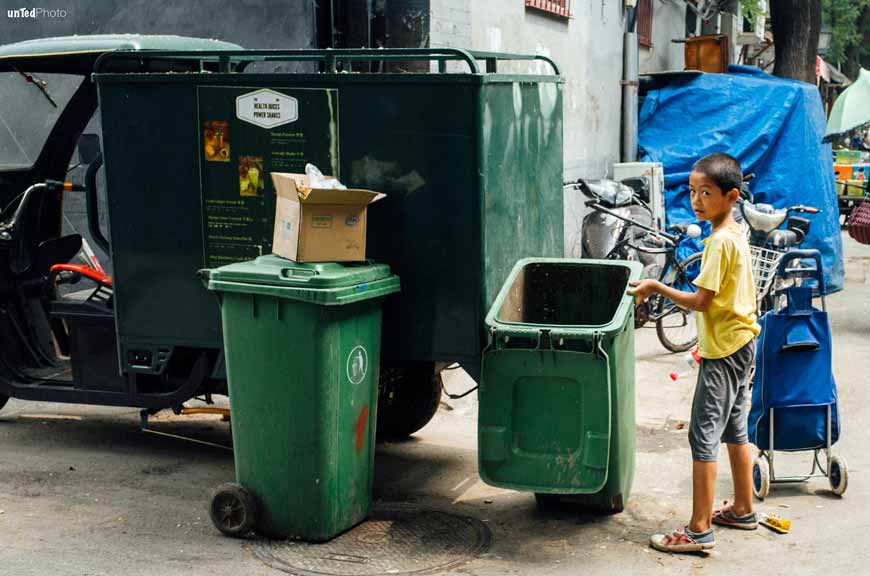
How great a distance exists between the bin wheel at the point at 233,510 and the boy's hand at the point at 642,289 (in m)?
1.87

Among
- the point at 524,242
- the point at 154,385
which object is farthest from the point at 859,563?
the point at 154,385

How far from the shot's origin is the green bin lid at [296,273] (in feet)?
15.3

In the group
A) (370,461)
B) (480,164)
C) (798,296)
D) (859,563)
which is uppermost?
(480,164)

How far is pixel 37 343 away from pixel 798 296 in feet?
14.3

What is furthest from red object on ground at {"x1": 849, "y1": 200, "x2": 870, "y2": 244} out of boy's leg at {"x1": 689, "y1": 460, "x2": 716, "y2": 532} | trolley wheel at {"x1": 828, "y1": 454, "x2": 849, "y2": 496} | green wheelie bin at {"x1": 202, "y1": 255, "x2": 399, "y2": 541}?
green wheelie bin at {"x1": 202, "y1": 255, "x2": 399, "y2": 541}

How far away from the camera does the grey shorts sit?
484 cm

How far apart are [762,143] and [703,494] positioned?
888 centimetres

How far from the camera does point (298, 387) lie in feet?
15.5

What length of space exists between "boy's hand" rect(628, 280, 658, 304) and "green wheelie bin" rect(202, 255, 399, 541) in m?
1.05

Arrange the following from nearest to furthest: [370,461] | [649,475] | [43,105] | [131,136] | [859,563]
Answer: [859,563]
[370,461]
[131,136]
[649,475]
[43,105]

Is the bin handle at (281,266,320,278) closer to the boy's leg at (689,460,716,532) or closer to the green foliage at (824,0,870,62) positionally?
the boy's leg at (689,460,716,532)

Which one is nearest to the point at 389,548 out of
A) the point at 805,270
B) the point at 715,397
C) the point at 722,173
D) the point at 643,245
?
the point at 715,397

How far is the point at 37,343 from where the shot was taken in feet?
22.4

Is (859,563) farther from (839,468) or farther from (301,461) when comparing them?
(301,461)
